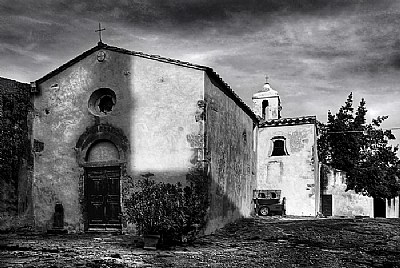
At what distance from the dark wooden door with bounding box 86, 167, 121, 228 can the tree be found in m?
17.4

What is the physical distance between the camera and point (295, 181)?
2241 cm

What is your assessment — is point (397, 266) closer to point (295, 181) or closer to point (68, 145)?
point (68, 145)

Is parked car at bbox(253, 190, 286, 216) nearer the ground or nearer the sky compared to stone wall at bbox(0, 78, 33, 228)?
nearer the ground

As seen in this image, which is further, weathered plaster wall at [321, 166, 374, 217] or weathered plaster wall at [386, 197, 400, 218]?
weathered plaster wall at [386, 197, 400, 218]

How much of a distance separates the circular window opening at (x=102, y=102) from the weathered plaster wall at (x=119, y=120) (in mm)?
157

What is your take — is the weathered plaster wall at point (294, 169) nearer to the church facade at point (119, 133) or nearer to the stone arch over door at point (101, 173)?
the church facade at point (119, 133)

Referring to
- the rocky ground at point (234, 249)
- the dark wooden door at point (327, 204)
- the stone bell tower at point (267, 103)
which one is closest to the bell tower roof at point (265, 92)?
the stone bell tower at point (267, 103)

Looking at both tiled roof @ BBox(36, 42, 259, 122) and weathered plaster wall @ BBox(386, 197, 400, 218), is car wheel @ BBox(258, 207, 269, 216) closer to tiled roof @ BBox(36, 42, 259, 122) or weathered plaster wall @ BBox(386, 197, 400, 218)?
tiled roof @ BBox(36, 42, 259, 122)

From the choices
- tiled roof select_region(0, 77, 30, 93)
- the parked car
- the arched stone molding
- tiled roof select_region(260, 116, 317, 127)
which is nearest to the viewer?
the arched stone molding

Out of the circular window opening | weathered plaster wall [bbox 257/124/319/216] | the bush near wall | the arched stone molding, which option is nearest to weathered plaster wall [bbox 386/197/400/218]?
weathered plaster wall [bbox 257/124/319/216]

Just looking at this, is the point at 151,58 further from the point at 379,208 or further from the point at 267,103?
the point at 379,208

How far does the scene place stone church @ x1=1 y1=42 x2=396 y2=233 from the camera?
37.1 feet

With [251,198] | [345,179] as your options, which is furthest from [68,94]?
[345,179]

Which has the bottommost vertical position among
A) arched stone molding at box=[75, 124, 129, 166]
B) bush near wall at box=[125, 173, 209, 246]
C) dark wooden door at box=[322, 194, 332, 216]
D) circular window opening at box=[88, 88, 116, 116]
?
dark wooden door at box=[322, 194, 332, 216]
